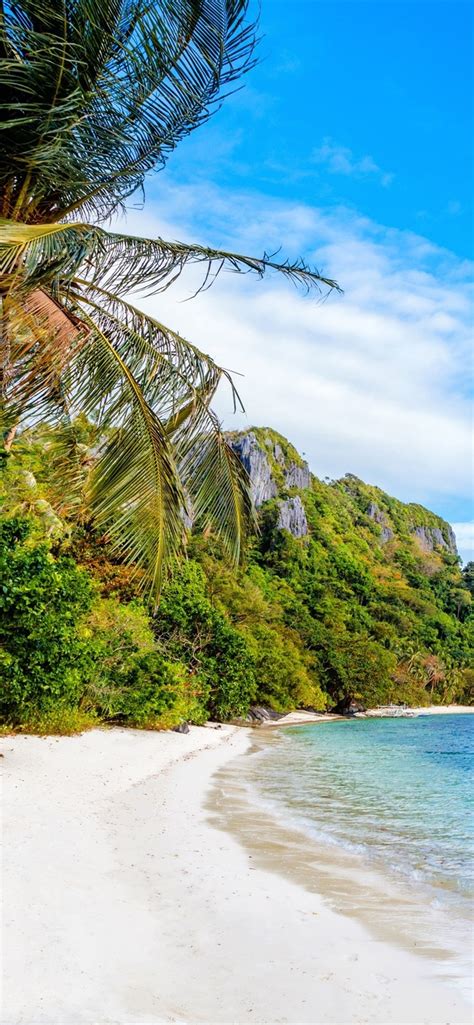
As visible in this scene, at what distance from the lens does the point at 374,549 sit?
88125mm

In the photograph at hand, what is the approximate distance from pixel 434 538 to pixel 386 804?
11943 centimetres

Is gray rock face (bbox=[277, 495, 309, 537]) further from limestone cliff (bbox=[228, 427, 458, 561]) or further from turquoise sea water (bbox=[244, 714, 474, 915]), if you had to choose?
turquoise sea water (bbox=[244, 714, 474, 915])

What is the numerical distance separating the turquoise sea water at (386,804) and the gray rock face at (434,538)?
97306 millimetres

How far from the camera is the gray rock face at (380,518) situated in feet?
328

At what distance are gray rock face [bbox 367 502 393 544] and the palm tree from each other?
94681 millimetres

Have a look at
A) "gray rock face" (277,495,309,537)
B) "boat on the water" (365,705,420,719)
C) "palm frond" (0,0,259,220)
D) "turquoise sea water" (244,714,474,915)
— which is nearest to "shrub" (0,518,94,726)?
"turquoise sea water" (244,714,474,915)

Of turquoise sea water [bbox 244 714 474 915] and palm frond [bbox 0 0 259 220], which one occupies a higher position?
palm frond [bbox 0 0 259 220]

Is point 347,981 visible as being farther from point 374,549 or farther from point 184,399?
point 374,549

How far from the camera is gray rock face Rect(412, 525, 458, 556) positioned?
387 feet

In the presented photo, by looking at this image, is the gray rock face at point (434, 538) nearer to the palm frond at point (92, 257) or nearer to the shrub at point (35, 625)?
the shrub at point (35, 625)

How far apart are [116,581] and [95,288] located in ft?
37.0

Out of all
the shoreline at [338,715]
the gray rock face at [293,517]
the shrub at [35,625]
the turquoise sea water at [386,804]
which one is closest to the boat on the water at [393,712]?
the shoreline at [338,715]

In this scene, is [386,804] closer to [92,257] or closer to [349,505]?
[92,257]

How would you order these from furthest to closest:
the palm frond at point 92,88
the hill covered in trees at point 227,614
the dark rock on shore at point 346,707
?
the dark rock on shore at point 346,707 < the hill covered in trees at point 227,614 < the palm frond at point 92,88
